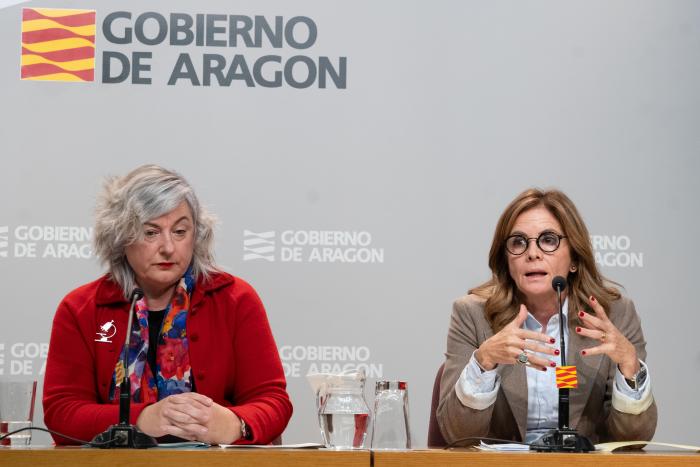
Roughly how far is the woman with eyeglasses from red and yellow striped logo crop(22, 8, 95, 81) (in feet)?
6.21

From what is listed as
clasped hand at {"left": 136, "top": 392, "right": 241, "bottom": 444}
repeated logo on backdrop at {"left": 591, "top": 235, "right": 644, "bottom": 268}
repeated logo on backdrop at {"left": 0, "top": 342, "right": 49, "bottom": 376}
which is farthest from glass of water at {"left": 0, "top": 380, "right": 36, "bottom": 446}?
repeated logo on backdrop at {"left": 591, "top": 235, "right": 644, "bottom": 268}

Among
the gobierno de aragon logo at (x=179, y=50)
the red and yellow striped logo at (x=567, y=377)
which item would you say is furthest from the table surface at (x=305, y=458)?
the gobierno de aragon logo at (x=179, y=50)

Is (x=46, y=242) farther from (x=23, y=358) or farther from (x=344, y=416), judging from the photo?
(x=344, y=416)

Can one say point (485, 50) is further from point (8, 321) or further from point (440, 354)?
point (8, 321)

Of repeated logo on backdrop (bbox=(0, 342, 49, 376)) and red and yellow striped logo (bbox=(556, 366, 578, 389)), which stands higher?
repeated logo on backdrop (bbox=(0, 342, 49, 376))

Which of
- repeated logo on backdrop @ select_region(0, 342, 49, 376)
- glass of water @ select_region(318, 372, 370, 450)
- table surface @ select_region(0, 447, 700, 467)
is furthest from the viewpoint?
repeated logo on backdrop @ select_region(0, 342, 49, 376)

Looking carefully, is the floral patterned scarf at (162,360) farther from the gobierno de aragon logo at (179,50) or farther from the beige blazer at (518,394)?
the gobierno de aragon logo at (179,50)

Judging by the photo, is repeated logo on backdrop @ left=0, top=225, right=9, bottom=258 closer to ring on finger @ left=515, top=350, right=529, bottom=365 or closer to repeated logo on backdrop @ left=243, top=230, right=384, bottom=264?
repeated logo on backdrop @ left=243, top=230, right=384, bottom=264

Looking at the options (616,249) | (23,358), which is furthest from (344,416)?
(616,249)

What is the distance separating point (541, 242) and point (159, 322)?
3.64ft

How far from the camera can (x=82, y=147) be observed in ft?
12.4

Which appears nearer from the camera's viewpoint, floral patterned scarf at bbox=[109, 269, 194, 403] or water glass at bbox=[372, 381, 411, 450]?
water glass at bbox=[372, 381, 411, 450]

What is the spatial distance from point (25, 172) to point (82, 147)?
239mm

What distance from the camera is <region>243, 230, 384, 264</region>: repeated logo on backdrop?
3771 millimetres
